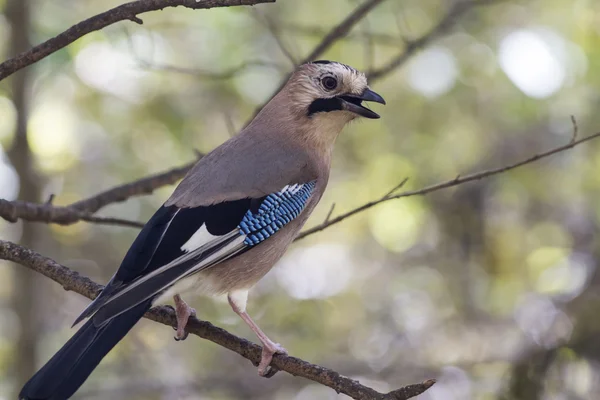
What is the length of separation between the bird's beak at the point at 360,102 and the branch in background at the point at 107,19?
1767 mm

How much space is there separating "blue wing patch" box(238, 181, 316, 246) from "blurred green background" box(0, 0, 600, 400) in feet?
10.9

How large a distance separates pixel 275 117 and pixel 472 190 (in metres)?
4.81

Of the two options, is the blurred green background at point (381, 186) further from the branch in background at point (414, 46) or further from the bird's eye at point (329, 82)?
the bird's eye at point (329, 82)

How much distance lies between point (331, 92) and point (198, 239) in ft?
4.86

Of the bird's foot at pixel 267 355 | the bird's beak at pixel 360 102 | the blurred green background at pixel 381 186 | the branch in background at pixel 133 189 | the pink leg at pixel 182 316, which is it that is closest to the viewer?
the bird's foot at pixel 267 355

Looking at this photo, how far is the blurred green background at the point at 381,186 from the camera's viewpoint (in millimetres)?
8477

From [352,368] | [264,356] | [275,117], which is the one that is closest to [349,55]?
[352,368]

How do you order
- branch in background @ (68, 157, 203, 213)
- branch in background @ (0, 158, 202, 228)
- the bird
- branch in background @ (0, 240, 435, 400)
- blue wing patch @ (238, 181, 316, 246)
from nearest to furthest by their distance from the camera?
the bird
branch in background @ (0, 240, 435, 400)
blue wing patch @ (238, 181, 316, 246)
branch in background @ (0, 158, 202, 228)
branch in background @ (68, 157, 203, 213)

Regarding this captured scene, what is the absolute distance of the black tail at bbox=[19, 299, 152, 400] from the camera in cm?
A: 358

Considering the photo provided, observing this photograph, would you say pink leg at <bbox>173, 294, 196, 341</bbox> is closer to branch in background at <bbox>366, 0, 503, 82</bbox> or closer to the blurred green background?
branch in background at <bbox>366, 0, 503, 82</bbox>

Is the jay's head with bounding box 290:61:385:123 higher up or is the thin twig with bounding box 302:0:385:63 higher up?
the thin twig with bounding box 302:0:385:63

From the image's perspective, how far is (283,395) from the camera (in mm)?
9328

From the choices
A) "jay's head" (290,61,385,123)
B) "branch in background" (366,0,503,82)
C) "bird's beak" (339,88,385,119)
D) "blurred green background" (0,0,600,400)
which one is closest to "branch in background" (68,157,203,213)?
"jay's head" (290,61,385,123)

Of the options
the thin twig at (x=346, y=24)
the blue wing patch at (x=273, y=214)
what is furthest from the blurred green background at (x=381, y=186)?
the blue wing patch at (x=273, y=214)
